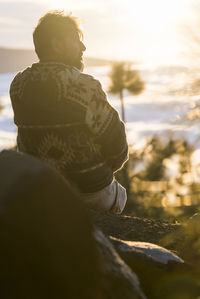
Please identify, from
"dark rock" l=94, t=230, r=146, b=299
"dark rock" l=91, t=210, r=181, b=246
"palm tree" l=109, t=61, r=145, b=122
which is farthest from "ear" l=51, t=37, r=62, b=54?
"palm tree" l=109, t=61, r=145, b=122

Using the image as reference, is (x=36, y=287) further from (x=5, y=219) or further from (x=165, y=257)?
(x=165, y=257)

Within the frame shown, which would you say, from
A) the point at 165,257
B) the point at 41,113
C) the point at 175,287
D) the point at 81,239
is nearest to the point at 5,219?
the point at 81,239

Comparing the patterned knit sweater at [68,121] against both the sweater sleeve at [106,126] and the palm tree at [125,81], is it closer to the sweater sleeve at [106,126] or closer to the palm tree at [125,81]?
the sweater sleeve at [106,126]

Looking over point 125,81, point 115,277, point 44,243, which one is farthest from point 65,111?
point 125,81

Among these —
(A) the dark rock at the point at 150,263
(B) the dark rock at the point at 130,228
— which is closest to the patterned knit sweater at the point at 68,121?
(B) the dark rock at the point at 130,228

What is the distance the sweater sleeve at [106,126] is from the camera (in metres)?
4.57

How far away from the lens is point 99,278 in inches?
100

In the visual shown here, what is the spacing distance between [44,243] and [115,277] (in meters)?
0.42

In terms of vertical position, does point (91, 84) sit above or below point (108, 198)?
above

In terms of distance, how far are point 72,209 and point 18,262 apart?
1.08ft

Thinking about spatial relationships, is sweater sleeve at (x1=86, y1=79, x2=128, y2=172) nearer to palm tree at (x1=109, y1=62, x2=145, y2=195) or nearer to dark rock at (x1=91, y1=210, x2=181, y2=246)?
dark rock at (x1=91, y1=210, x2=181, y2=246)

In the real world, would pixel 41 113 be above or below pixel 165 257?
above

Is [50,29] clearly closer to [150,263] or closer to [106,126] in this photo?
[106,126]

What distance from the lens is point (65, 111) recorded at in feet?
14.8
